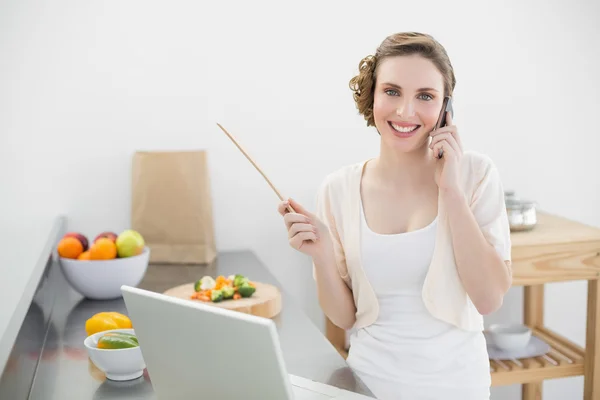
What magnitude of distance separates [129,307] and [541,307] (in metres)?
2.07

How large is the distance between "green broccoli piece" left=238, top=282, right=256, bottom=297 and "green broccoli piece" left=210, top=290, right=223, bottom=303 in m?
0.05

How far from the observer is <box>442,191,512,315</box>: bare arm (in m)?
1.54

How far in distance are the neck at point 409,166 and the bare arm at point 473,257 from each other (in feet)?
0.42

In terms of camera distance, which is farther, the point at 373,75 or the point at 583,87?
the point at 583,87

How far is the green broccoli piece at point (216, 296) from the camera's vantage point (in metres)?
1.85

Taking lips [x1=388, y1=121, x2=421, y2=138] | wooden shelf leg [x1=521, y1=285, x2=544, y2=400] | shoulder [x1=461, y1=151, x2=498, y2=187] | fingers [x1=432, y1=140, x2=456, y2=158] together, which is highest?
lips [x1=388, y1=121, x2=421, y2=138]

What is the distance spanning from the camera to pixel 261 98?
8.18 feet

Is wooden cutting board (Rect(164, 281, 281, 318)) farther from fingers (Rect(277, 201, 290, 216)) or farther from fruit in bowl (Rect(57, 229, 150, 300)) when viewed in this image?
fingers (Rect(277, 201, 290, 216))

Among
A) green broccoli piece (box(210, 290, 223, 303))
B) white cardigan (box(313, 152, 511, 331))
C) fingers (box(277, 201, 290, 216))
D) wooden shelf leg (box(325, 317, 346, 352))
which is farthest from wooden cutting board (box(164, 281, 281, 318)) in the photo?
wooden shelf leg (box(325, 317, 346, 352))

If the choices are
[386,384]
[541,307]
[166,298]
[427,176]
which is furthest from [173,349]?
[541,307]

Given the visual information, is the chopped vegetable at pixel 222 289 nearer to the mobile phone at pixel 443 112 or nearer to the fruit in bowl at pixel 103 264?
the fruit in bowl at pixel 103 264

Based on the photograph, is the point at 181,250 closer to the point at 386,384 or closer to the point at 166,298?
the point at 386,384

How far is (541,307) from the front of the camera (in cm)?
280

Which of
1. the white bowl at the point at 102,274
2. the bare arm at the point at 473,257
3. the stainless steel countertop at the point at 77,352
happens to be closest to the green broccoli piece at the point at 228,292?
the stainless steel countertop at the point at 77,352
